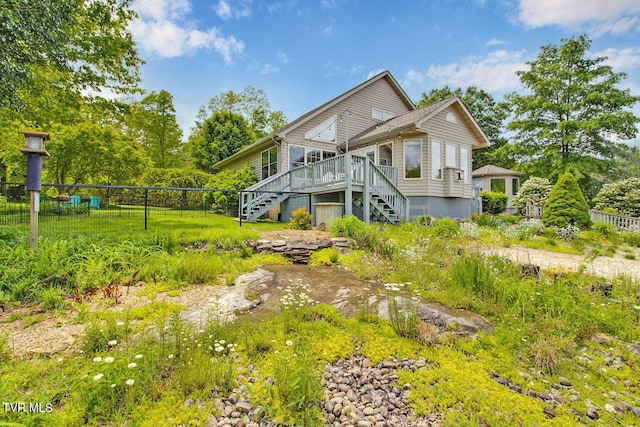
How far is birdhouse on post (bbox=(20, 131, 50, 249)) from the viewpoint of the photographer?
16.4ft

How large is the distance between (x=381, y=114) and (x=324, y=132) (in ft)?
13.2

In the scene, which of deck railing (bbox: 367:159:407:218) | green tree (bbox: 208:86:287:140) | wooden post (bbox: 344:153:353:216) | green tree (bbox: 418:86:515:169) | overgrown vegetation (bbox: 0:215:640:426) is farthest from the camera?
green tree (bbox: 208:86:287:140)

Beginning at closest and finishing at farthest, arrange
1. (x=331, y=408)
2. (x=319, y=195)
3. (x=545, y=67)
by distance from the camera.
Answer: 1. (x=331, y=408)
2. (x=319, y=195)
3. (x=545, y=67)

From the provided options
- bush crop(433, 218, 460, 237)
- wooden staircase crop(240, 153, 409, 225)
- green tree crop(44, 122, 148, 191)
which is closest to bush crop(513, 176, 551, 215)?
wooden staircase crop(240, 153, 409, 225)

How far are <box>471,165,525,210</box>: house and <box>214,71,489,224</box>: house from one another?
10992 millimetres

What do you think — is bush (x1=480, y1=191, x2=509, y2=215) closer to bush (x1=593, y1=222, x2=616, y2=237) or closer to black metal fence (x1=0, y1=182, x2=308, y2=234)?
bush (x1=593, y1=222, x2=616, y2=237)

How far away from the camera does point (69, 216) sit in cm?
743

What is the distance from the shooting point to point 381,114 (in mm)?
15828

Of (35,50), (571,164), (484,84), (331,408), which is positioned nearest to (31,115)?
(35,50)

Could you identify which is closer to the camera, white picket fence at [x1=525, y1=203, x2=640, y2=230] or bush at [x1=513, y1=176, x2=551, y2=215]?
white picket fence at [x1=525, y1=203, x2=640, y2=230]

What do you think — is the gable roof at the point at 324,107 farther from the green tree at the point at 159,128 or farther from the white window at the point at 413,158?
the green tree at the point at 159,128

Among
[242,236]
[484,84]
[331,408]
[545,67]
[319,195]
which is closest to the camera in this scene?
[331,408]

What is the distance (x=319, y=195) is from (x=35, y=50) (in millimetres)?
9240

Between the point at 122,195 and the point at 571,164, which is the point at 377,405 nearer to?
the point at 122,195
